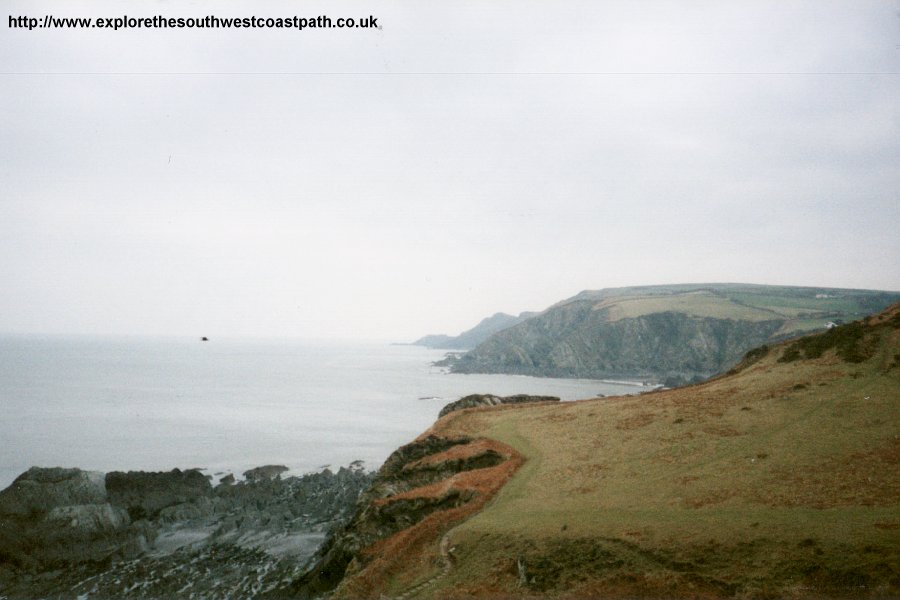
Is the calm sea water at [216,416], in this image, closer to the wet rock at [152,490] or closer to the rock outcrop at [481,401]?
the wet rock at [152,490]

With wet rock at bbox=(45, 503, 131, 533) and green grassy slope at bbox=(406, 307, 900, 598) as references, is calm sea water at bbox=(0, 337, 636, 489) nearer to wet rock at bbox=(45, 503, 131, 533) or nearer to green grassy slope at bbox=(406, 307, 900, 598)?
wet rock at bbox=(45, 503, 131, 533)

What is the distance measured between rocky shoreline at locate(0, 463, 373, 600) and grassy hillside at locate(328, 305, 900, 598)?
17717 millimetres

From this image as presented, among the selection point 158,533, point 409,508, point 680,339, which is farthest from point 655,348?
point 409,508

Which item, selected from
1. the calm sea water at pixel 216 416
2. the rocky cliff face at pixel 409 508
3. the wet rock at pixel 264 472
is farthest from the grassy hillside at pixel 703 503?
the calm sea water at pixel 216 416

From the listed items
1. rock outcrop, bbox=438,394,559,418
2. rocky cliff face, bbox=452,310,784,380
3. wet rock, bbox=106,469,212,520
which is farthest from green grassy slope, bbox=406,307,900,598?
rocky cliff face, bbox=452,310,784,380

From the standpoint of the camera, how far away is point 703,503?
745 inches

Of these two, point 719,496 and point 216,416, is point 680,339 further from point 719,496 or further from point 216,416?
point 719,496

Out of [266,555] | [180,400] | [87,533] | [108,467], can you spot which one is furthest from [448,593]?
[180,400]

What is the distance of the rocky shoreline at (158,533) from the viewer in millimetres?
33250

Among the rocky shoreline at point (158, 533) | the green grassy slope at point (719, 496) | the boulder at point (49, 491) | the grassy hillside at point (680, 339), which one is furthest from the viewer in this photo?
the grassy hillside at point (680, 339)

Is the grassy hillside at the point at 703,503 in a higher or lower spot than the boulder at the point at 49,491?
higher

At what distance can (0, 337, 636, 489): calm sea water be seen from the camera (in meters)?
71.6

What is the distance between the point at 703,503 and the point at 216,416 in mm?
105523

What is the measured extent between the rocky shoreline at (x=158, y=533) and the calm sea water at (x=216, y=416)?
12.8 meters
